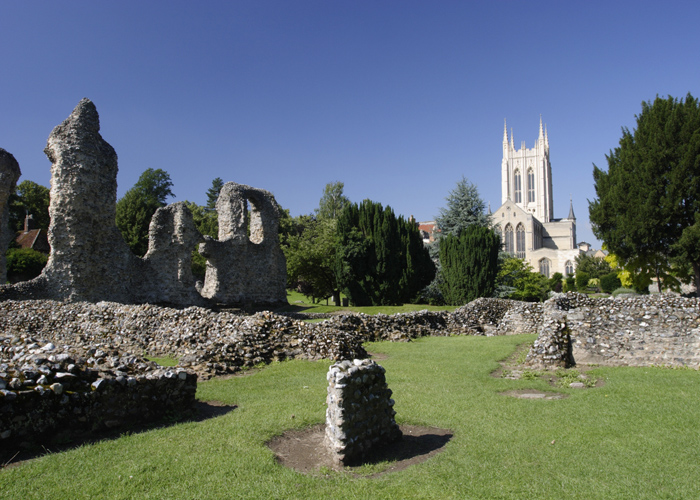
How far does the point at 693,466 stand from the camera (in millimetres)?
4242

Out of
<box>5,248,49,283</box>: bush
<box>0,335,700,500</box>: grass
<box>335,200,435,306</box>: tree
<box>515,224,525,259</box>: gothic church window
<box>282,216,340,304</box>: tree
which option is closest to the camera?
<box>0,335,700,500</box>: grass

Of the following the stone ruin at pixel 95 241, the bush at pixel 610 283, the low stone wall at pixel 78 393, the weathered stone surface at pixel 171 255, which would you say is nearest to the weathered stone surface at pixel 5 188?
the stone ruin at pixel 95 241

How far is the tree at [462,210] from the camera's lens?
1407 inches

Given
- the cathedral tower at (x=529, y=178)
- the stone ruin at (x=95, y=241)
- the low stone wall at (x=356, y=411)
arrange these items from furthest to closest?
1. the cathedral tower at (x=529, y=178)
2. the stone ruin at (x=95, y=241)
3. the low stone wall at (x=356, y=411)

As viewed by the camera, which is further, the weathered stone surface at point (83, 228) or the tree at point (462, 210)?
the tree at point (462, 210)

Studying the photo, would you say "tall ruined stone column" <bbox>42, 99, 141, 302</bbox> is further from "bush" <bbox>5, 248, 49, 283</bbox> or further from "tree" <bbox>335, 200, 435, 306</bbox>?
"bush" <bbox>5, 248, 49, 283</bbox>

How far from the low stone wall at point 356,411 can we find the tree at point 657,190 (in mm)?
22435

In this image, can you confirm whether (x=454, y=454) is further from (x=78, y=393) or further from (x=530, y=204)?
(x=530, y=204)

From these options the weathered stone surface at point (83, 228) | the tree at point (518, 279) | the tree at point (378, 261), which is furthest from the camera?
the tree at point (518, 279)

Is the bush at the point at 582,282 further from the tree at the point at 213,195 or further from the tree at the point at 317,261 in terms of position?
the tree at the point at 213,195

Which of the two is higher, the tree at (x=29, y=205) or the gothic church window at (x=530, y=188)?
the gothic church window at (x=530, y=188)

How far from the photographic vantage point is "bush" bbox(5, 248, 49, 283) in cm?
3111

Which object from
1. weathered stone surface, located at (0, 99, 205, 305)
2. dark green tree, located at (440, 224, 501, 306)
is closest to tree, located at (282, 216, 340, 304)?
dark green tree, located at (440, 224, 501, 306)

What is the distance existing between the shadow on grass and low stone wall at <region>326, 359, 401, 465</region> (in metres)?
2.23
